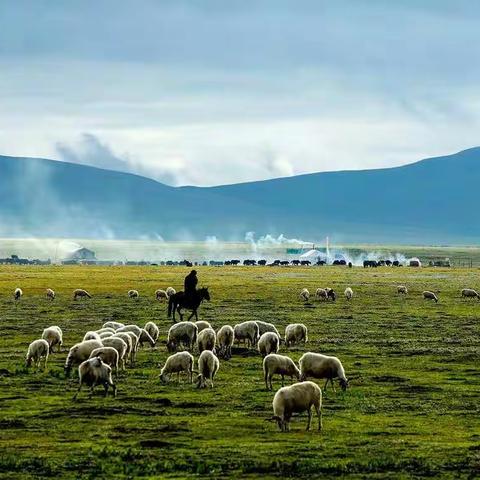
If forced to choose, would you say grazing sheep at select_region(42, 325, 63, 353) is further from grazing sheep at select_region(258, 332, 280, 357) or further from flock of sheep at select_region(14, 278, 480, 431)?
grazing sheep at select_region(258, 332, 280, 357)

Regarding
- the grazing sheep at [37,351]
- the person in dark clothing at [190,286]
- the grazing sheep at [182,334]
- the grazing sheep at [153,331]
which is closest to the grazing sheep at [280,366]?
the grazing sheep at [37,351]

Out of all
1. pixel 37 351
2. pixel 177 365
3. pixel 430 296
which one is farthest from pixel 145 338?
pixel 430 296

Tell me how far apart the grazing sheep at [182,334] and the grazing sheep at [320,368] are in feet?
29.1

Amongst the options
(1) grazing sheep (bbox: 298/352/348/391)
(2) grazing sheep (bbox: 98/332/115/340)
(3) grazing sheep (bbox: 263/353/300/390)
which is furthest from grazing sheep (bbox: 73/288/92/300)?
(1) grazing sheep (bbox: 298/352/348/391)

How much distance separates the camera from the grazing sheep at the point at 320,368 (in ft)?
86.8

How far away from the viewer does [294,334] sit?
1487 inches

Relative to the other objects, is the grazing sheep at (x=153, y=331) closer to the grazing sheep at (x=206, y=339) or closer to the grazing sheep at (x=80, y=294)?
the grazing sheep at (x=206, y=339)

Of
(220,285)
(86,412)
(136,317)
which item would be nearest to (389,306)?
(136,317)

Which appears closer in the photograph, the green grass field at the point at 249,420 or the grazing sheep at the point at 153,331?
the green grass field at the point at 249,420

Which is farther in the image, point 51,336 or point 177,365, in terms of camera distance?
point 51,336

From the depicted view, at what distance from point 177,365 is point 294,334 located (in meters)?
9.44

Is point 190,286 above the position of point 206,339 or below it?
above

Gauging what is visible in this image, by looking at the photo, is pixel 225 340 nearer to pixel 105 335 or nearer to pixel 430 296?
pixel 105 335

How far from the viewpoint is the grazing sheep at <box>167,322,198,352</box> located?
1383 inches
